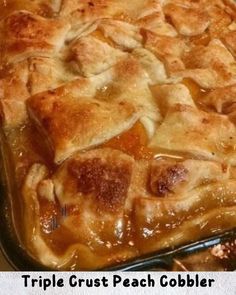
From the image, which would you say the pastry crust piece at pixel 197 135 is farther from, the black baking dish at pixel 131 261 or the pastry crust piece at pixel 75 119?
the black baking dish at pixel 131 261

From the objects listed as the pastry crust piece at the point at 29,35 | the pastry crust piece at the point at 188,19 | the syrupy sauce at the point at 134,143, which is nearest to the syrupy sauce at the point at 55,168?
the syrupy sauce at the point at 134,143

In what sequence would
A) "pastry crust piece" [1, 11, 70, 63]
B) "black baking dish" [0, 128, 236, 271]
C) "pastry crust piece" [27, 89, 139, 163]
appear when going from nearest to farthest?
1. "black baking dish" [0, 128, 236, 271]
2. "pastry crust piece" [27, 89, 139, 163]
3. "pastry crust piece" [1, 11, 70, 63]

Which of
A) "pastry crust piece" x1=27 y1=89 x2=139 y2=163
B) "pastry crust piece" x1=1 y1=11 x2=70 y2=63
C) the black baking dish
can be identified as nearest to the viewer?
the black baking dish

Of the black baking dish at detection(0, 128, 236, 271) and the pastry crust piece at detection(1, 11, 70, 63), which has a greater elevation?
the pastry crust piece at detection(1, 11, 70, 63)

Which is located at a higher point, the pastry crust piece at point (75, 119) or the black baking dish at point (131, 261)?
the pastry crust piece at point (75, 119)

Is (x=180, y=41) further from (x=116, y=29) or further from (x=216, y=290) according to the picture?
(x=216, y=290)

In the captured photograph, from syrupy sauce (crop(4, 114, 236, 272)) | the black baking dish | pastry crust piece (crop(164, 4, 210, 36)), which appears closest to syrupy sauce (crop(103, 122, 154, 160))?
syrupy sauce (crop(4, 114, 236, 272))

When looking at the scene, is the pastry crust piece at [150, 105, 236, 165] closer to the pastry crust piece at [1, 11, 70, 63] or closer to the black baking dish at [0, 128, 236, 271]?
the black baking dish at [0, 128, 236, 271]
